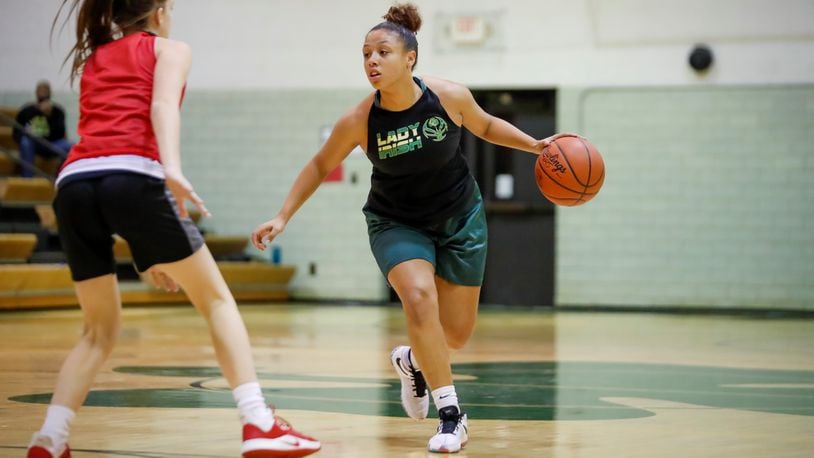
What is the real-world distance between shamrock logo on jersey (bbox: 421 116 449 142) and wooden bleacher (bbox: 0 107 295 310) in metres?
7.11

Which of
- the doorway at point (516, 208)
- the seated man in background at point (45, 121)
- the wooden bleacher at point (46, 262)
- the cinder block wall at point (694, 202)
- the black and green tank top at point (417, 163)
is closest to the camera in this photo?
the black and green tank top at point (417, 163)

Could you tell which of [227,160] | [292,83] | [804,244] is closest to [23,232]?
[227,160]

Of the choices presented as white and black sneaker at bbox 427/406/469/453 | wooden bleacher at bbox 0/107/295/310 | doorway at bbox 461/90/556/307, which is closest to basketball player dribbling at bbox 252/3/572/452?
white and black sneaker at bbox 427/406/469/453

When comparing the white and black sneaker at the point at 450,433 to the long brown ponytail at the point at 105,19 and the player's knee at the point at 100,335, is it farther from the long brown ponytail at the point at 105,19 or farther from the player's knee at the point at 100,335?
the long brown ponytail at the point at 105,19

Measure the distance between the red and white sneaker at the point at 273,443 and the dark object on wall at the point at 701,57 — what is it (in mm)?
10724

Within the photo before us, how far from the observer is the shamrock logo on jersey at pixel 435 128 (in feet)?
13.8

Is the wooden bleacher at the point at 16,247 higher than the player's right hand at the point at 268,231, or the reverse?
the player's right hand at the point at 268,231

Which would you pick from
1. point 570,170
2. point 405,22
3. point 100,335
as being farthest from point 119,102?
point 570,170

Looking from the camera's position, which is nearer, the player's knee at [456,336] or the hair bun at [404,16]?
the hair bun at [404,16]

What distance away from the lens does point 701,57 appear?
13.0 metres

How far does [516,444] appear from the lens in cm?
381

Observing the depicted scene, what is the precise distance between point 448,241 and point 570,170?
2.10 ft

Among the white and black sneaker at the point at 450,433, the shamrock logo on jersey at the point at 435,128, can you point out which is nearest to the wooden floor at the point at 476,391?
the white and black sneaker at the point at 450,433

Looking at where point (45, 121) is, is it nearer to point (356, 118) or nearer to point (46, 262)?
point (46, 262)
